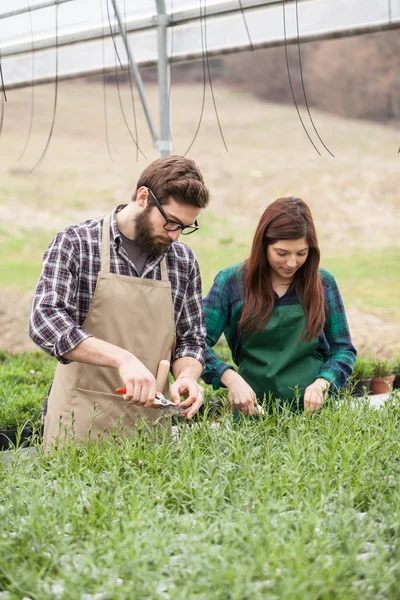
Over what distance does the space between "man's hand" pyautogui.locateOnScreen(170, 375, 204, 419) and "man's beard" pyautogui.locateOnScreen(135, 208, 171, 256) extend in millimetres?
439

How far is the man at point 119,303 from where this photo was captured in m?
2.28

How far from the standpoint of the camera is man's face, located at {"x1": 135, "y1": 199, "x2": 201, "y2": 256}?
91.4 inches

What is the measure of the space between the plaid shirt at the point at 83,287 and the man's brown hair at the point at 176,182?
Result: 23 centimetres

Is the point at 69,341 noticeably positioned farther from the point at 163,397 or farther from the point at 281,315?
the point at 281,315

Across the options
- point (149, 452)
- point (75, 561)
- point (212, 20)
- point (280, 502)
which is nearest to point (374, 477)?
point (280, 502)

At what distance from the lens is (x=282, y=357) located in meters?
2.77

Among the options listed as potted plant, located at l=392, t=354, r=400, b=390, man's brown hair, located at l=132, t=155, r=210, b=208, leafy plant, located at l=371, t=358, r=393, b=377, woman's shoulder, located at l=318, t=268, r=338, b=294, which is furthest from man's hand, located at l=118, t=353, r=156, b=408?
potted plant, located at l=392, t=354, r=400, b=390

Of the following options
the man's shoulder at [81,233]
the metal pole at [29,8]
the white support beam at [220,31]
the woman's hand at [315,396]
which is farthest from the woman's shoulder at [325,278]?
the metal pole at [29,8]

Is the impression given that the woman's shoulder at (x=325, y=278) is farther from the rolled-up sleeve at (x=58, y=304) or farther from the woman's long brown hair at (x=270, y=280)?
the rolled-up sleeve at (x=58, y=304)

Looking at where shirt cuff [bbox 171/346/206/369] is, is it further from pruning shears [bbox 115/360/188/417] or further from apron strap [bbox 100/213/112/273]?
apron strap [bbox 100/213/112/273]

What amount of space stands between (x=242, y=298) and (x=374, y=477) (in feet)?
3.61

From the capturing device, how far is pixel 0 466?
6.45 ft

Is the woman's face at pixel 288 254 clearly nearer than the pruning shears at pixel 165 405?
No

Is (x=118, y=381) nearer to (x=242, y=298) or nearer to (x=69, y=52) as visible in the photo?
(x=242, y=298)
